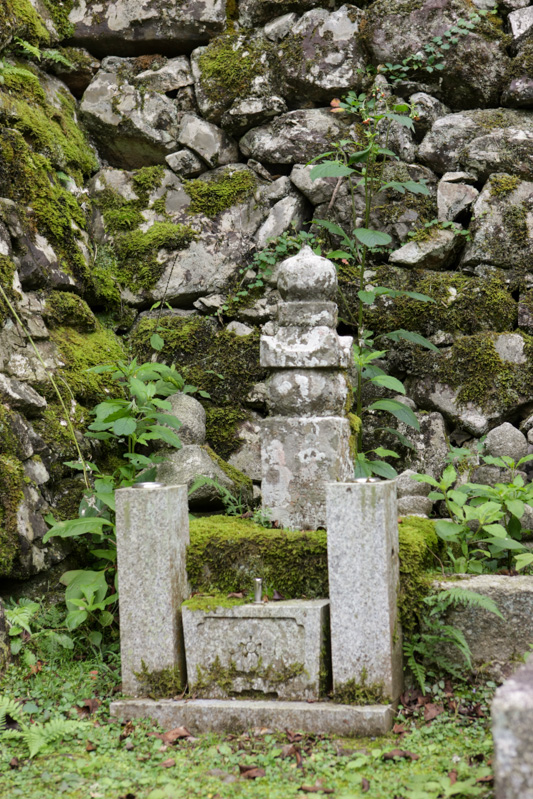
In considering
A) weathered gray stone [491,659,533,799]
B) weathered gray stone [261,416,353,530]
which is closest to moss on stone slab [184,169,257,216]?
weathered gray stone [261,416,353,530]

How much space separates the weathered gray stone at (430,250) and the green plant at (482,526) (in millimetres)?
2474

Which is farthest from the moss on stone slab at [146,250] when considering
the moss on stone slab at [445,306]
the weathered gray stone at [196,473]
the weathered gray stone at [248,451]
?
the weathered gray stone at [196,473]

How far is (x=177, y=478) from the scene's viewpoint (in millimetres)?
4645

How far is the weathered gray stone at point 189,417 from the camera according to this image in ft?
16.9

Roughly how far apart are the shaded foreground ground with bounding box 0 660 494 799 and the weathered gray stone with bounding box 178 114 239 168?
15.8ft

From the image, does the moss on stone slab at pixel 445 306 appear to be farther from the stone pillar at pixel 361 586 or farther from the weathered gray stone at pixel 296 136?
the stone pillar at pixel 361 586

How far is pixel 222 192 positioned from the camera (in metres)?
6.21

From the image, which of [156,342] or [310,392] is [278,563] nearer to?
[310,392]

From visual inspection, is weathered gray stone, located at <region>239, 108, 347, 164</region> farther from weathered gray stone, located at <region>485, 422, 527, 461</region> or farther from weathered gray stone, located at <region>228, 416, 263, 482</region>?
weathered gray stone, located at <region>485, 422, 527, 461</region>

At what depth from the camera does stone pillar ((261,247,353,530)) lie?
4.00 meters

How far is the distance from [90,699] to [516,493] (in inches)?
99.1

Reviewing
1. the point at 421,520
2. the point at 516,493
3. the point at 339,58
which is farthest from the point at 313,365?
the point at 339,58

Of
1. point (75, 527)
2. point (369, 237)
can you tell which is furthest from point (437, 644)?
point (369, 237)

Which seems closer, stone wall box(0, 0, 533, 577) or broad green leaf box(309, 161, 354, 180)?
broad green leaf box(309, 161, 354, 180)
